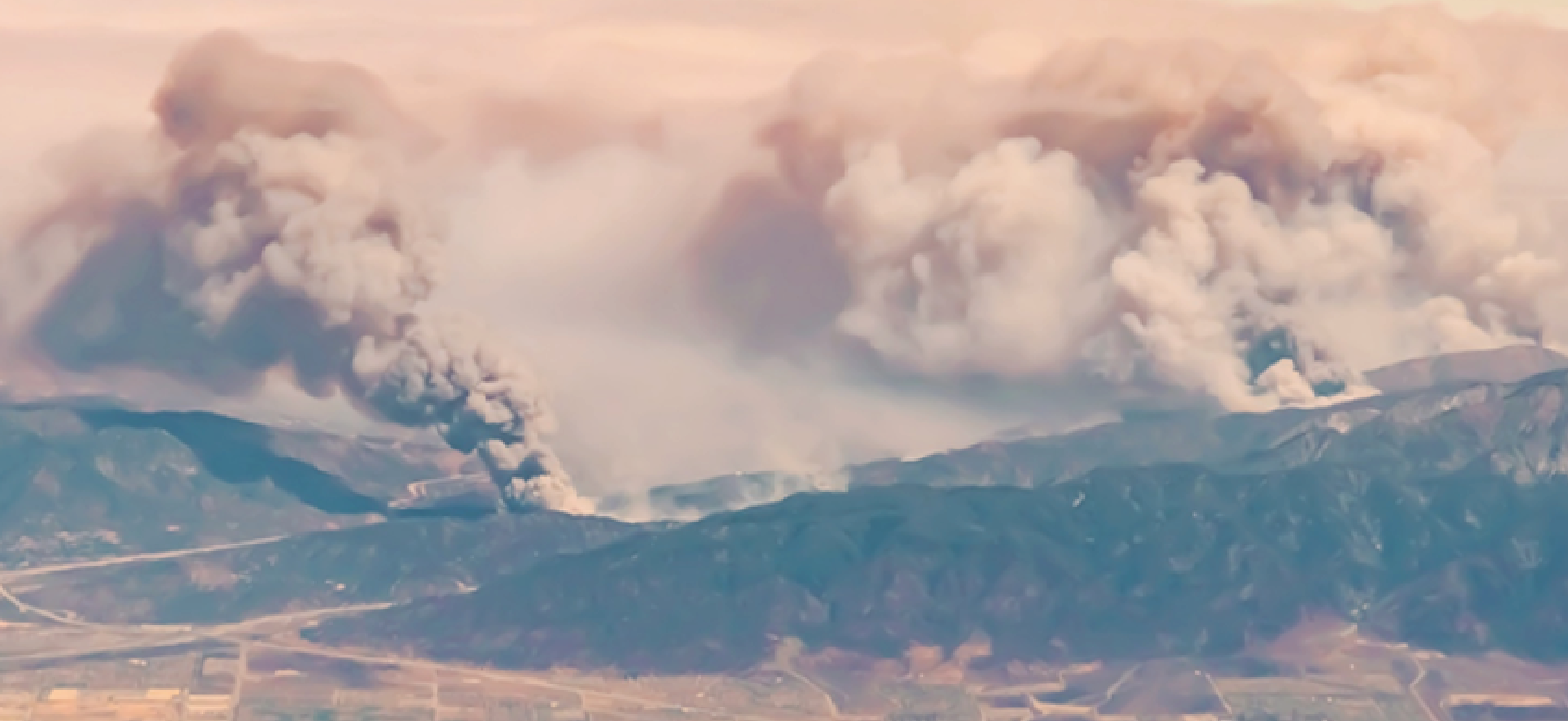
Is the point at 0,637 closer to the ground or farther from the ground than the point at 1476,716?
farther from the ground

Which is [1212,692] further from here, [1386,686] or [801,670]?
[801,670]

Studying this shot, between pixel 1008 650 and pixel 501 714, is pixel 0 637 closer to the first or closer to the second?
pixel 501 714

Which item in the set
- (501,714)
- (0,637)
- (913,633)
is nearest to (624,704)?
(501,714)

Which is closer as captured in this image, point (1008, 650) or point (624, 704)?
point (624, 704)

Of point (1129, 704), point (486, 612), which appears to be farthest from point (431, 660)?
point (1129, 704)

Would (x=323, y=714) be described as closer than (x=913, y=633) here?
Yes

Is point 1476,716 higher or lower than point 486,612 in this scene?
lower

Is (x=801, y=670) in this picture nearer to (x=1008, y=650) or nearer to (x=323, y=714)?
(x=1008, y=650)

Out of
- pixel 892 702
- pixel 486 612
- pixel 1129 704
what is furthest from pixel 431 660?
pixel 1129 704
